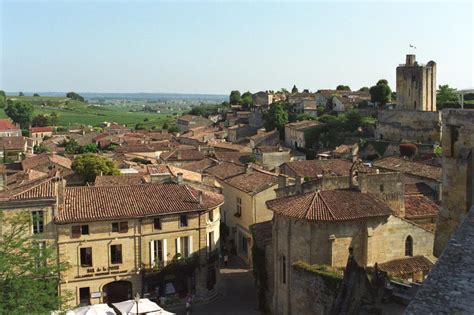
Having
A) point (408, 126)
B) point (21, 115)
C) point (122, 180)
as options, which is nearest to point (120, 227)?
point (122, 180)

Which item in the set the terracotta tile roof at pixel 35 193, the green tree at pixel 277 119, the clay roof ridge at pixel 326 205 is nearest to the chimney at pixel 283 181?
the clay roof ridge at pixel 326 205

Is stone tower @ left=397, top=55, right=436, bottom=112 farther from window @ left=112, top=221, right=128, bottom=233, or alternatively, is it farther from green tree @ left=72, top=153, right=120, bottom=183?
window @ left=112, top=221, right=128, bottom=233

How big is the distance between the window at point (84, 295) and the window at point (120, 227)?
3.75 m

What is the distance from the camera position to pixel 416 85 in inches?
3455

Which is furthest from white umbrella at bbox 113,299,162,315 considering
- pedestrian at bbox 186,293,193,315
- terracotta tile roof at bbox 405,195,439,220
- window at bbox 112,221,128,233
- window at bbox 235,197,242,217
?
window at bbox 235,197,242,217

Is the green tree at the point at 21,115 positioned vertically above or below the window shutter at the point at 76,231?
above

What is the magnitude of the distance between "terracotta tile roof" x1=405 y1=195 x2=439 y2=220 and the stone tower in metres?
52.8

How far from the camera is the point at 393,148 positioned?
244 feet

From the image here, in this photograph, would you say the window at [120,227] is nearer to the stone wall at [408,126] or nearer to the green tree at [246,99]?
the stone wall at [408,126]

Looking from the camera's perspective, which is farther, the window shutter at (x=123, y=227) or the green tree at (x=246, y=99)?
the green tree at (x=246, y=99)

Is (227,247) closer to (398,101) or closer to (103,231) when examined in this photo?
(103,231)

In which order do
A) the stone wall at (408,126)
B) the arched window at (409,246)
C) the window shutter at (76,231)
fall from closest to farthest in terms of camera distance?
1. the arched window at (409,246)
2. the window shutter at (76,231)
3. the stone wall at (408,126)

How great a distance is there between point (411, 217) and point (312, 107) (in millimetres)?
82818

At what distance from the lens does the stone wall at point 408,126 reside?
248 ft
